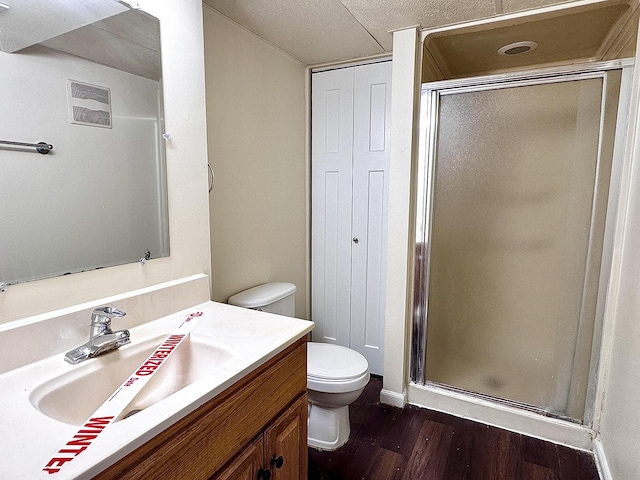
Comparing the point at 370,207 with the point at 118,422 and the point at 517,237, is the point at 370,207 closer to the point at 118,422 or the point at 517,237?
the point at 517,237

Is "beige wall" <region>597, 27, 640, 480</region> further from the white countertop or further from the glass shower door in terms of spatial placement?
the white countertop

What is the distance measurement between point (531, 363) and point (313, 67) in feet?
7.34

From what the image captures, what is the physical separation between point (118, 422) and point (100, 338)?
358mm

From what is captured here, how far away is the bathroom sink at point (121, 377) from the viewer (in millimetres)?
843

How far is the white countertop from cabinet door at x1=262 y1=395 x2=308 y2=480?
0.24m

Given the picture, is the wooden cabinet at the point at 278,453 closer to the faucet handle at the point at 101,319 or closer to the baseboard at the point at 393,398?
the faucet handle at the point at 101,319

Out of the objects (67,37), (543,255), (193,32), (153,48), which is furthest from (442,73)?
(67,37)

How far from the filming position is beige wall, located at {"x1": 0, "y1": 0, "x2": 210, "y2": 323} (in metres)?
1.18

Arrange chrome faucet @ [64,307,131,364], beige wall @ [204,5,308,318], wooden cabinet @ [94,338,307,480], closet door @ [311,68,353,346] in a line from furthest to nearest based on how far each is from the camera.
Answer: closet door @ [311,68,353,346] → beige wall @ [204,5,308,318] → chrome faucet @ [64,307,131,364] → wooden cabinet @ [94,338,307,480]

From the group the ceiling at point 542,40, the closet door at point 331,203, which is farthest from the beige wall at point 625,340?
the closet door at point 331,203

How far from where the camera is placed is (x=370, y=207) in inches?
93.9

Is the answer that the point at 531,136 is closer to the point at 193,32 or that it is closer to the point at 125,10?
the point at 193,32

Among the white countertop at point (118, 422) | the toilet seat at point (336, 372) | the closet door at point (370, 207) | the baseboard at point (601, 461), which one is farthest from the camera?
the closet door at point (370, 207)

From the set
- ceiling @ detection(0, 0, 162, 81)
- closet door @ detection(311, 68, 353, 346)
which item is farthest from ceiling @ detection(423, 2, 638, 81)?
ceiling @ detection(0, 0, 162, 81)
